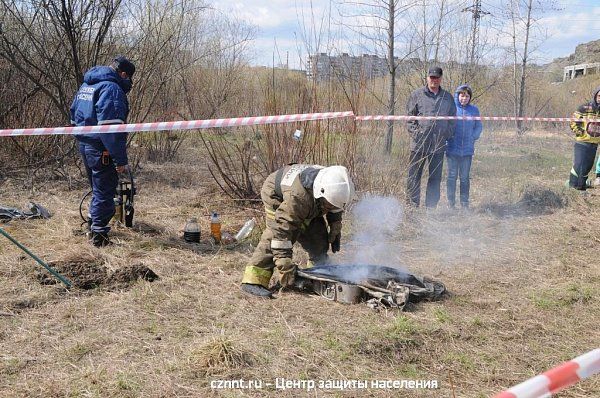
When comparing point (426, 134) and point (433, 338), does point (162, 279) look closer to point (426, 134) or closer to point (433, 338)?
point (433, 338)

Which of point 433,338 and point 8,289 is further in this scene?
point 8,289

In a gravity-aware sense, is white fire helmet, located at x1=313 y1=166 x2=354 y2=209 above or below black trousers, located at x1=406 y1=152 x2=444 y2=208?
above

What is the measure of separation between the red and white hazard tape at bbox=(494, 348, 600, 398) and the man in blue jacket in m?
4.39

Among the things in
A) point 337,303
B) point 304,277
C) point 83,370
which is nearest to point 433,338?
point 337,303

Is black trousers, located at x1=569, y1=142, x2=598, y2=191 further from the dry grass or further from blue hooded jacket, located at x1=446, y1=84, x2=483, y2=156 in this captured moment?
the dry grass

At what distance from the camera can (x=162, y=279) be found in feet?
14.9

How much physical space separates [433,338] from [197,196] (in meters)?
5.03

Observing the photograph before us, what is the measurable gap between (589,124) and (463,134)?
254cm

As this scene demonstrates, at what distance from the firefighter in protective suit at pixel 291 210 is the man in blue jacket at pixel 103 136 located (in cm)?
171

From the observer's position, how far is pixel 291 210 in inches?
159

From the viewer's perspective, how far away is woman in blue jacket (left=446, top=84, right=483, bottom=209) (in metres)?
7.23

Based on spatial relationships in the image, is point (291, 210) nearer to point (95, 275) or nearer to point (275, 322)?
point (275, 322)

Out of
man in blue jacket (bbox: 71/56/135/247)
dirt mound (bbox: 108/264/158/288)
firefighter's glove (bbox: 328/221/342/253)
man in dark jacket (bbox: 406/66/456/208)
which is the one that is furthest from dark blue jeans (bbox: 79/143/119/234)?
man in dark jacket (bbox: 406/66/456/208)

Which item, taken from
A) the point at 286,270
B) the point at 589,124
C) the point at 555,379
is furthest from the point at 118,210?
the point at 589,124
